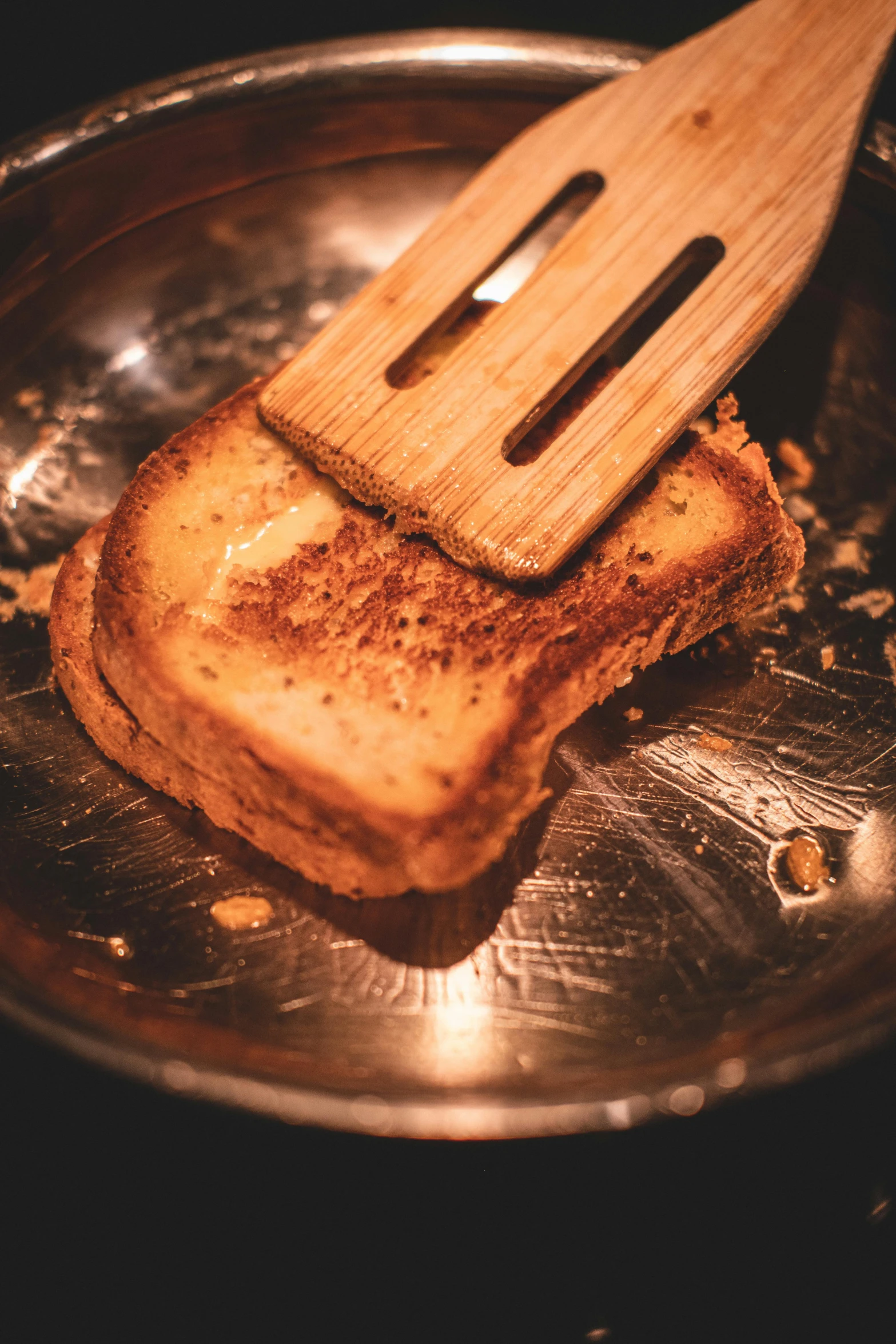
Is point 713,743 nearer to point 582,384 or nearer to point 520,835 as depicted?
point 520,835

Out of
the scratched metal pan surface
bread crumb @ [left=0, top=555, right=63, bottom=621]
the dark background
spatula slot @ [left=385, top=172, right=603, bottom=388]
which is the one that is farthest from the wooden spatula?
the dark background

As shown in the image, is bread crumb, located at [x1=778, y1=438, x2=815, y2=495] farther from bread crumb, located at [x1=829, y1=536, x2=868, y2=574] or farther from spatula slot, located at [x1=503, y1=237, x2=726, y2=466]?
spatula slot, located at [x1=503, y1=237, x2=726, y2=466]

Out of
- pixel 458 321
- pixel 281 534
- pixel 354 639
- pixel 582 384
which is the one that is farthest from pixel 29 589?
pixel 582 384

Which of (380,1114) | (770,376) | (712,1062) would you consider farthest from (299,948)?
(770,376)

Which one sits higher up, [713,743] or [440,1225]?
[713,743]

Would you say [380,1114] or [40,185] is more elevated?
[40,185]

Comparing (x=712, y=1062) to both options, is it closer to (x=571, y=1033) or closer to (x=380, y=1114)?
(x=571, y=1033)
